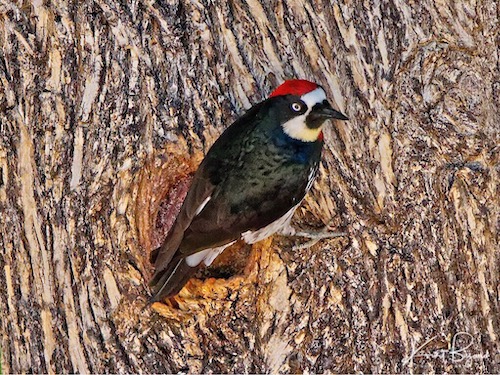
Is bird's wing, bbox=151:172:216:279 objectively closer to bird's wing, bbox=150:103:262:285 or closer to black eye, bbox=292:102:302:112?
bird's wing, bbox=150:103:262:285

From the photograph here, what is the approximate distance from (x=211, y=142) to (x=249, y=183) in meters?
0.21

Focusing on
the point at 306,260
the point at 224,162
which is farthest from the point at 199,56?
the point at 306,260

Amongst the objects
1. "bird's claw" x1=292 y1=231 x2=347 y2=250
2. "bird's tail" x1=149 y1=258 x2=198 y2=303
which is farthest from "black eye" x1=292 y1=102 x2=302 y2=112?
"bird's tail" x1=149 y1=258 x2=198 y2=303

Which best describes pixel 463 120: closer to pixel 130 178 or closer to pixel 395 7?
pixel 395 7

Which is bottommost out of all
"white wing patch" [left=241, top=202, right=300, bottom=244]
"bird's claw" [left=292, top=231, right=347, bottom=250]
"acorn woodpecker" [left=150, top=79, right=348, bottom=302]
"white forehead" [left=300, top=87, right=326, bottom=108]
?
"bird's claw" [left=292, top=231, right=347, bottom=250]

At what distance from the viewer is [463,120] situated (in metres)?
2.73

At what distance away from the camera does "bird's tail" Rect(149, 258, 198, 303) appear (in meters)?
2.76

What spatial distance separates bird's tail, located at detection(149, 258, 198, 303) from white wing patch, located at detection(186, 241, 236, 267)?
3 cm

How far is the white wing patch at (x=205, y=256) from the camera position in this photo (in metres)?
2.84

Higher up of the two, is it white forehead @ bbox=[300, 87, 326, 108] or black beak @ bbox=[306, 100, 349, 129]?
white forehead @ bbox=[300, 87, 326, 108]

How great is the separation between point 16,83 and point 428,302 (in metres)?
1.66

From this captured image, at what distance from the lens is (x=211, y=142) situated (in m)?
2.82

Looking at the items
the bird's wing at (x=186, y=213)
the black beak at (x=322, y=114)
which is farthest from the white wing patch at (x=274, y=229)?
the black beak at (x=322, y=114)

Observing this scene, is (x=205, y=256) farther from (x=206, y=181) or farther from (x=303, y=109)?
(x=303, y=109)
